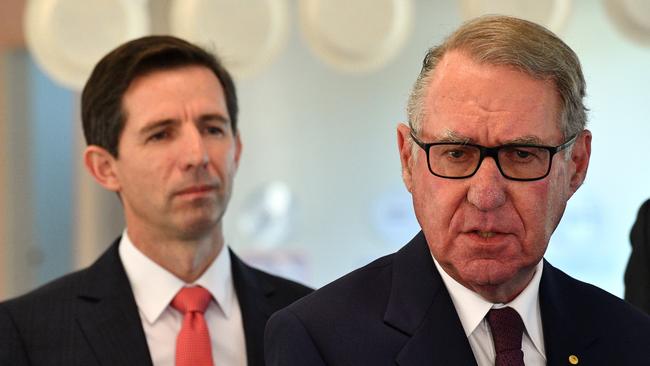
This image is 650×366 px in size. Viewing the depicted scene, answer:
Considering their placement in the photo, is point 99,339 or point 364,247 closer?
point 99,339

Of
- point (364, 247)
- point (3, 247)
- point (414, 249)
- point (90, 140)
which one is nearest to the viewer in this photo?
point (414, 249)

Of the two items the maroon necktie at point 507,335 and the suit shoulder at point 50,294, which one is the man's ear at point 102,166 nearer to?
the suit shoulder at point 50,294

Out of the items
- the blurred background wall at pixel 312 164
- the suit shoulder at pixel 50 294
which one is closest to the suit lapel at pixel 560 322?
the suit shoulder at pixel 50 294

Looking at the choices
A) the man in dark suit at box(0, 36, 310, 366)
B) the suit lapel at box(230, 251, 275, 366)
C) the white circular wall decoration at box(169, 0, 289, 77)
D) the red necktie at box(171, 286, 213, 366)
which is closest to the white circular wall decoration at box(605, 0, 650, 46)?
the white circular wall decoration at box(169, 0, 289, 77)

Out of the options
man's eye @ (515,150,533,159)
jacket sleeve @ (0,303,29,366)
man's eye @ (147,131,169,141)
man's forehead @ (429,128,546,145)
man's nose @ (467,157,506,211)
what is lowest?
jacket sleeve @ (0,303,29,366)

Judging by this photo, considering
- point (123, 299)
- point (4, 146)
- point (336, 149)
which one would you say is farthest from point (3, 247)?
point (123, 299)

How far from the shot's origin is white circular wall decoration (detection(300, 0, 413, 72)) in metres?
3.54

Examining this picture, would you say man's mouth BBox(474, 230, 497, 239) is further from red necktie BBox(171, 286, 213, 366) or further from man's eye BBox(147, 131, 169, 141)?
man's eye BBox(147, 131, 169, 141)

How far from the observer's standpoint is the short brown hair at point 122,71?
3.24m

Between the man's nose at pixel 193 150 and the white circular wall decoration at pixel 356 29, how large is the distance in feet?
1.98

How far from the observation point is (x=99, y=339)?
2973 mm

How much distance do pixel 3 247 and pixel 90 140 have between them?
3770 mm

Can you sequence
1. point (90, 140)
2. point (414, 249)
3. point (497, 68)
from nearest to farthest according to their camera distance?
point (497, 68) < point (414, 249) < point (90, 140)

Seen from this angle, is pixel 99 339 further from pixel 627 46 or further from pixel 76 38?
pixel 627 46
